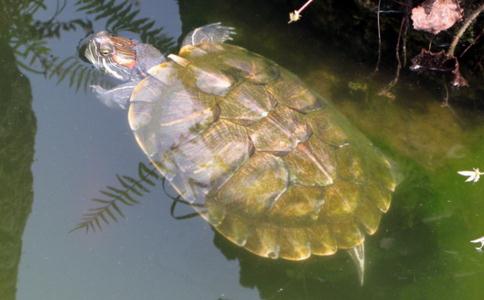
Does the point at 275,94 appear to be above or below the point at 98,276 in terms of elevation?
above

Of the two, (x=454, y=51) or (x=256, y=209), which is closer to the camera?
(x=256, y=209)

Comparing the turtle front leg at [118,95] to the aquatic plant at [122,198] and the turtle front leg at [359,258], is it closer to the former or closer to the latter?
the aquatic plant at [122,198]

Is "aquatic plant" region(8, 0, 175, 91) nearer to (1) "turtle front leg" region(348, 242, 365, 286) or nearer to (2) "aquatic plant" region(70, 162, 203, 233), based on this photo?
(2) "aquatic plant" region(70, 162, 203, 233)

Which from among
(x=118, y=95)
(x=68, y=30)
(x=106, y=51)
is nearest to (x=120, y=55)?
(x=106, y=51)

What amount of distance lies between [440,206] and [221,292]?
52.4 inches

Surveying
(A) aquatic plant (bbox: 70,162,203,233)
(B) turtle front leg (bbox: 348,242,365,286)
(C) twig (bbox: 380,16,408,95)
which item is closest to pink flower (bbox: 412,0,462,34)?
(C) twig (bbox: 380,16,408,95)

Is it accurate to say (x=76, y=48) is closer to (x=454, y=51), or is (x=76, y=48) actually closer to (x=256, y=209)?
(x=256, y=209)

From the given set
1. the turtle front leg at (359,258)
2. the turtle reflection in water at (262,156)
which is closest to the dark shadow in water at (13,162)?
the turtle reflection in water at (262,156)

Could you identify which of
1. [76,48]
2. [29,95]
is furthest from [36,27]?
[29,95]

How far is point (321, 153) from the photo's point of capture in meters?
2.58

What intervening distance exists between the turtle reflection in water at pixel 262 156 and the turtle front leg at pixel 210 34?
0.49m

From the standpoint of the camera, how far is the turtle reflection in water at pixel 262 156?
250 centimetres

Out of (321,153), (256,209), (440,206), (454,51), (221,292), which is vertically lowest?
(221,292)

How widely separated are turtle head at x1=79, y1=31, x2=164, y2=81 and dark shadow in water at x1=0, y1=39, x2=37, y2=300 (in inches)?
19.1
